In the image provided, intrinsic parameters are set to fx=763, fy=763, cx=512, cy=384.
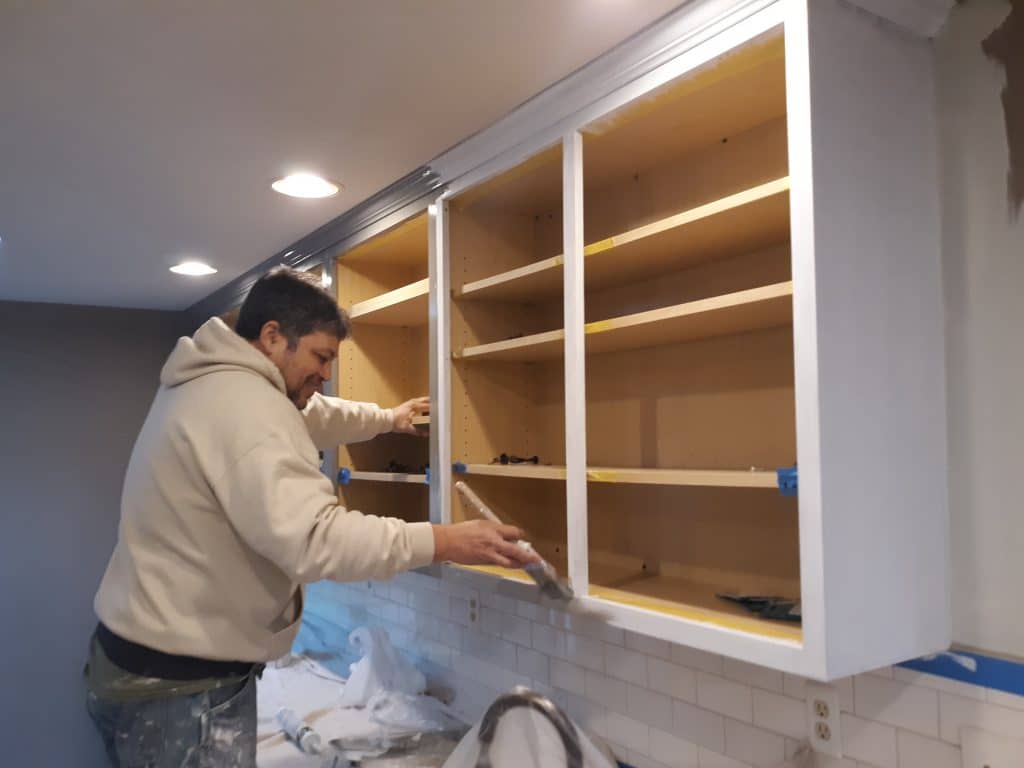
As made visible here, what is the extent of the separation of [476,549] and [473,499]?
32cm

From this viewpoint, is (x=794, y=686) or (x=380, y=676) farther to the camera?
(x=380, y=676)

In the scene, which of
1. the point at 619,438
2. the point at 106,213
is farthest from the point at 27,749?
the point at 619,438

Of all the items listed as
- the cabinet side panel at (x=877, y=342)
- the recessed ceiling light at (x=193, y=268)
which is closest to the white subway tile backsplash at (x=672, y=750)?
the cabinet side panel at (x=877, y=342)

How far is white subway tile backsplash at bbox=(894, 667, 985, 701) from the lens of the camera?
1.18 metres

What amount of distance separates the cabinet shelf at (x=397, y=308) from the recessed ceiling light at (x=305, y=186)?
0.33 metres

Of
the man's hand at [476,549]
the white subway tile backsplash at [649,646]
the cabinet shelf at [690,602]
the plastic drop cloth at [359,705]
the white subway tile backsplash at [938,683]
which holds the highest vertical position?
the man's hand at [476,549]

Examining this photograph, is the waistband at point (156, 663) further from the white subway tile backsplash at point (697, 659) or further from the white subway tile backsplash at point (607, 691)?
the white subway tile backsplash at point (697, 659)

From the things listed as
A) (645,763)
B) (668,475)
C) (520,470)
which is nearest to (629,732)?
(645,763)

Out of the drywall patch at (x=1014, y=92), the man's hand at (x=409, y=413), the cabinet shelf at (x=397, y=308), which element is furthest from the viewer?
the man's hand at (x=409, y=413)

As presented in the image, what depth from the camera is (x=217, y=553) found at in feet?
5.10

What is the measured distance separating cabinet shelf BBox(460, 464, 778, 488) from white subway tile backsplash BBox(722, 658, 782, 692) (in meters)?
0.39

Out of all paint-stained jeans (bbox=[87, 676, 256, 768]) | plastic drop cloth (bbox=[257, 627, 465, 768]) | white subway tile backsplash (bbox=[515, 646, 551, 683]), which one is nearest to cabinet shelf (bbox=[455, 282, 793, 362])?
white subway tile backsplash (bbox=[515, 646, 551, 683])

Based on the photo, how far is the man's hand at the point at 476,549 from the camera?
4.97ft

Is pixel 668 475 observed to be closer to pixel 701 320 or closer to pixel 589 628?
pixel 701 320
